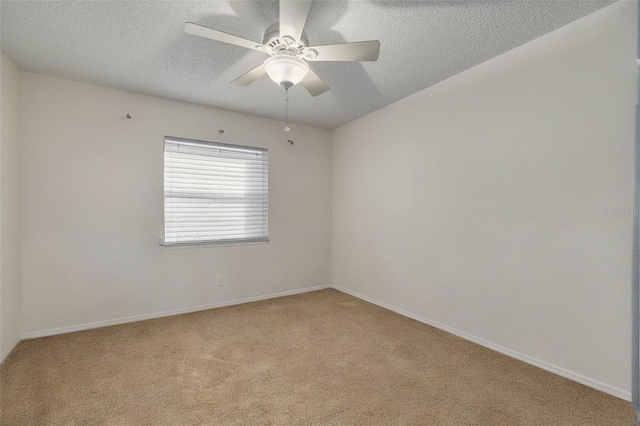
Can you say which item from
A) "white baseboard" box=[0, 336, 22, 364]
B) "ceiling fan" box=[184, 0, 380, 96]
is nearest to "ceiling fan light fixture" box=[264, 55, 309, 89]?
"ceiling fan" box=[184, 0, 380, 96]

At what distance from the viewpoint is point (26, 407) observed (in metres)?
1.80

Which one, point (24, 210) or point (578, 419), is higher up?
point (24, 210)

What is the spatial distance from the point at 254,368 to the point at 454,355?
5.41 ft

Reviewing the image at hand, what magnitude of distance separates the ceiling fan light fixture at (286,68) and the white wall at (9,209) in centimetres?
233

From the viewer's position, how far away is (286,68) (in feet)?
5.97

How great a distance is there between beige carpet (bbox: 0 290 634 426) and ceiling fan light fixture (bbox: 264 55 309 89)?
207cm

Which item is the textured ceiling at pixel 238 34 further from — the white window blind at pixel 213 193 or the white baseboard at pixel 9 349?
the white baseboard at pixel 9 349

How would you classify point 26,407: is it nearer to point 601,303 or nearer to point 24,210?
point 24,210

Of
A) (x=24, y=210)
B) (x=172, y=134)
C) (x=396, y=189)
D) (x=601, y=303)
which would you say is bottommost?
(x=601, y=303)

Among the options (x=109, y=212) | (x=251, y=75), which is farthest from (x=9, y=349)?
(x=251, y=75)

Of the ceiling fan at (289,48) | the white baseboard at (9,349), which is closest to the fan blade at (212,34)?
the ceiling fan at (289,48)

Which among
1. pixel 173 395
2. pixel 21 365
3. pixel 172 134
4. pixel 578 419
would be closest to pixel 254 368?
pixel 173 395

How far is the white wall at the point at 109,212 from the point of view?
2.79 meters

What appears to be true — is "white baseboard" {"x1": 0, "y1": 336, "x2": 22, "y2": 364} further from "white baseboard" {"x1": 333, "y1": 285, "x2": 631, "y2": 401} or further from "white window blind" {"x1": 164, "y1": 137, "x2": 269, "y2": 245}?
"white baseboard" {"x1": 333, "y1": 285, "x2": 631, "y2": 401}
